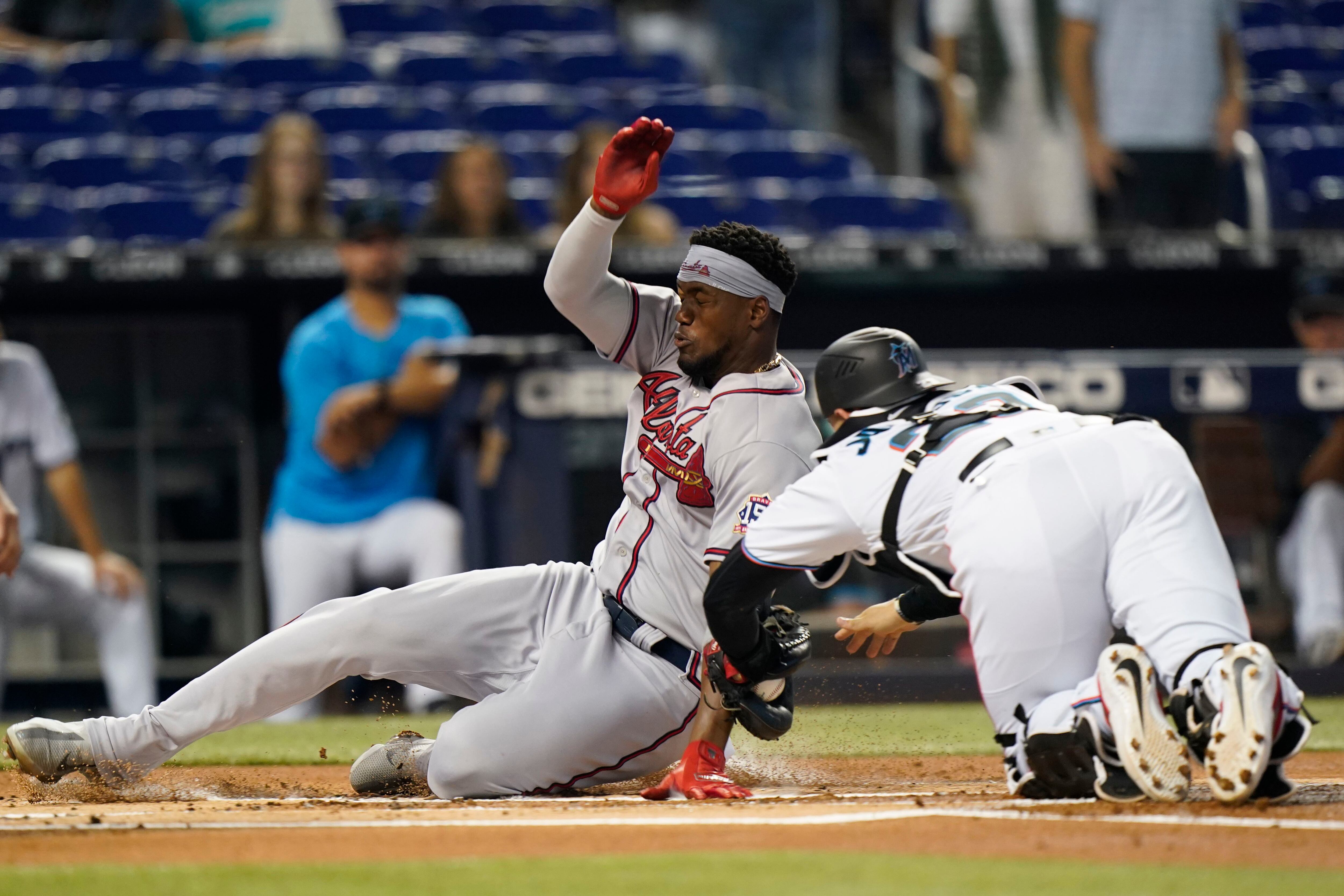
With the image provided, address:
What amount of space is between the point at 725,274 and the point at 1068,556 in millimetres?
945

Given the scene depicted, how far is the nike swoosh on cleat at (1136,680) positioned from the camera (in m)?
3.07

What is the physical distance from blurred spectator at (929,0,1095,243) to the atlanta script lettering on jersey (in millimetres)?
4531

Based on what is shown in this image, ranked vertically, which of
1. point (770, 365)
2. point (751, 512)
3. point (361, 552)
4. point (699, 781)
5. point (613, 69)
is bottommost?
point (361, 552)

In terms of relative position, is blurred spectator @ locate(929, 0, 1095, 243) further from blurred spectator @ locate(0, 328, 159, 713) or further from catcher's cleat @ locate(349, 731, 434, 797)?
catcher's cleat @ locate(349, 731, 434, 797)

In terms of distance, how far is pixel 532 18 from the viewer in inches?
417

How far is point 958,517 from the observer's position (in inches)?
133

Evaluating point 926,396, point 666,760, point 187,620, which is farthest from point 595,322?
point 187,620

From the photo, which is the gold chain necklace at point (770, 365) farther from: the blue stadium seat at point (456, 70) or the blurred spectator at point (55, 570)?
the blue stadium seat at point (456, 70)

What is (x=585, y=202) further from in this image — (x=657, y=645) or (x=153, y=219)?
(x=657, y=645)

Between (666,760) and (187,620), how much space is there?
3786 mm

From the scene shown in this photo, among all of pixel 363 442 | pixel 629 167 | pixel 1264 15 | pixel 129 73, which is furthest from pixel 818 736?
pixel 1264 15

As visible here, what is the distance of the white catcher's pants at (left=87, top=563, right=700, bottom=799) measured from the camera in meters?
3.69

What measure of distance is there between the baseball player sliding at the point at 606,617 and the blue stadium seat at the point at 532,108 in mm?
5415

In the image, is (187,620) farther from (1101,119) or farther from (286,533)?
(1101,119)
